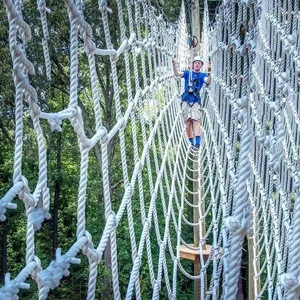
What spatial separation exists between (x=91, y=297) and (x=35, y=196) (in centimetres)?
18

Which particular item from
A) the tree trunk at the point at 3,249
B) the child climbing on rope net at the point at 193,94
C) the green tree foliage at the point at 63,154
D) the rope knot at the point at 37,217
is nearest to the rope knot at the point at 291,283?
the rope knot at the point at 37,217

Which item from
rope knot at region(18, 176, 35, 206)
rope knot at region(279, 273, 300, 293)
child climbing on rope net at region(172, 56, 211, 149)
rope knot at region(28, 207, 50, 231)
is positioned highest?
child climbing on rope net at region(172, 56, 211, 149)

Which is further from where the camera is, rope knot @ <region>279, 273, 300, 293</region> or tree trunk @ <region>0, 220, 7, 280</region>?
tree trunk @ <region>0, 220, 7, 280</region>

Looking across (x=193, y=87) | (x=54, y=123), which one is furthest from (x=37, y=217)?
(x=193, y=87)

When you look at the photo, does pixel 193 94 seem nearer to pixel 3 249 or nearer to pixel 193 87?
pixel 193 87

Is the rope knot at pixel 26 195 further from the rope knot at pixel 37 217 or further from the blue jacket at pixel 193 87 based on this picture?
the blue jacket at pixel 193 87

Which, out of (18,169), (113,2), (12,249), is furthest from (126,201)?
(12,249)

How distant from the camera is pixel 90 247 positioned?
2.64 ft

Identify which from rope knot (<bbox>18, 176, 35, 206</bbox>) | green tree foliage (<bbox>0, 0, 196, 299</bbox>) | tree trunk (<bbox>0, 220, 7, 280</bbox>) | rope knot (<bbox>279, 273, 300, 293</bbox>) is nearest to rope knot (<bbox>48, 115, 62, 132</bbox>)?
rope knot (<bbox>18, 176, 35, 206</bbox>)

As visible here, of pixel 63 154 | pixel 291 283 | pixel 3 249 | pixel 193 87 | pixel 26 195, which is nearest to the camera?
pixel 291 283

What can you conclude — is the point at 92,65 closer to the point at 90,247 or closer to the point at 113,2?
the point at 90,247

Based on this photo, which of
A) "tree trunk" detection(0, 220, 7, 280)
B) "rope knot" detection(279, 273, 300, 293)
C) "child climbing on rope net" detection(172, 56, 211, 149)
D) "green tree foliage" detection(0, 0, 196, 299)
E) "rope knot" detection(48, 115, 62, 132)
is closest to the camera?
"rope knot" detection(279, 273, 300, 293)

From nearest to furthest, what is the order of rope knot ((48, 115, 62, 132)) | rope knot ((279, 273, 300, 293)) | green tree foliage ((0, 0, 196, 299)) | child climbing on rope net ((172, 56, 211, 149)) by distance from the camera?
1. rope knot ((279, 273, 300, 293))
2. rope knot ((48, 115, 62, 132))
3. child climbing on rope net ((172, 56, 211, 149))
4. green tree foliage ((0, 0, 196, 299))

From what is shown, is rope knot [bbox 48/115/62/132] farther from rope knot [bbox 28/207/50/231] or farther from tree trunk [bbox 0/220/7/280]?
tree trunk [bbox 0/220/7/280]
